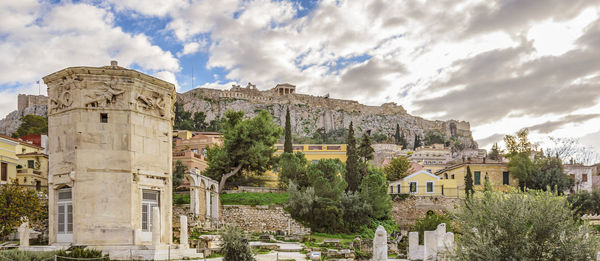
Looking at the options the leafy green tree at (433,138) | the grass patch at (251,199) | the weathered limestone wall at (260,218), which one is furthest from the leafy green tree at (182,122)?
the leafy green tree at (433,138)

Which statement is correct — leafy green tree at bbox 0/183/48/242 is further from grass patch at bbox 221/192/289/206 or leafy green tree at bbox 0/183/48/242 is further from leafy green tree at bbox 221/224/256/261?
grass patch at bbox 221/192/289/206

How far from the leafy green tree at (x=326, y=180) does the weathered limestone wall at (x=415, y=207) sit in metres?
7.11

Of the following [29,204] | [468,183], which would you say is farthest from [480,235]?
[468,183]

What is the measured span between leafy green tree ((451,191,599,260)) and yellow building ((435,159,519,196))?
3326 centimetres

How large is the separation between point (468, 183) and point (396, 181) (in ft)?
22.4

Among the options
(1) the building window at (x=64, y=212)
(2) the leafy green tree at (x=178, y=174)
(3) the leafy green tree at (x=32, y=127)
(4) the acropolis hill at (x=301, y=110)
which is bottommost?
(1) the building window at (x=64, y=212)

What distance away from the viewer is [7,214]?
22.0 metres

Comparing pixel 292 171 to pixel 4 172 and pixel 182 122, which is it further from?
pixel 182 122

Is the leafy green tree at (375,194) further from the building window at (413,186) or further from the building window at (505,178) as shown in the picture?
the building window at (505,178)

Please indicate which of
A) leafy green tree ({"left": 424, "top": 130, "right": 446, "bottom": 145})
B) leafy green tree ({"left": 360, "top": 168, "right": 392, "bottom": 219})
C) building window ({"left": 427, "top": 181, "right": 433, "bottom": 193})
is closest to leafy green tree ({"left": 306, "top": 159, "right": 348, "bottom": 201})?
leafy green tree ({"left": 360, "top": 168, "right": 392, "bottom": 219})

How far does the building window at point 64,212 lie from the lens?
16.6m

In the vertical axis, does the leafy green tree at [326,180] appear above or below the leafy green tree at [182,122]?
below

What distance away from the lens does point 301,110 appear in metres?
124

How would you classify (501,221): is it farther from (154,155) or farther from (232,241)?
(154,155)
